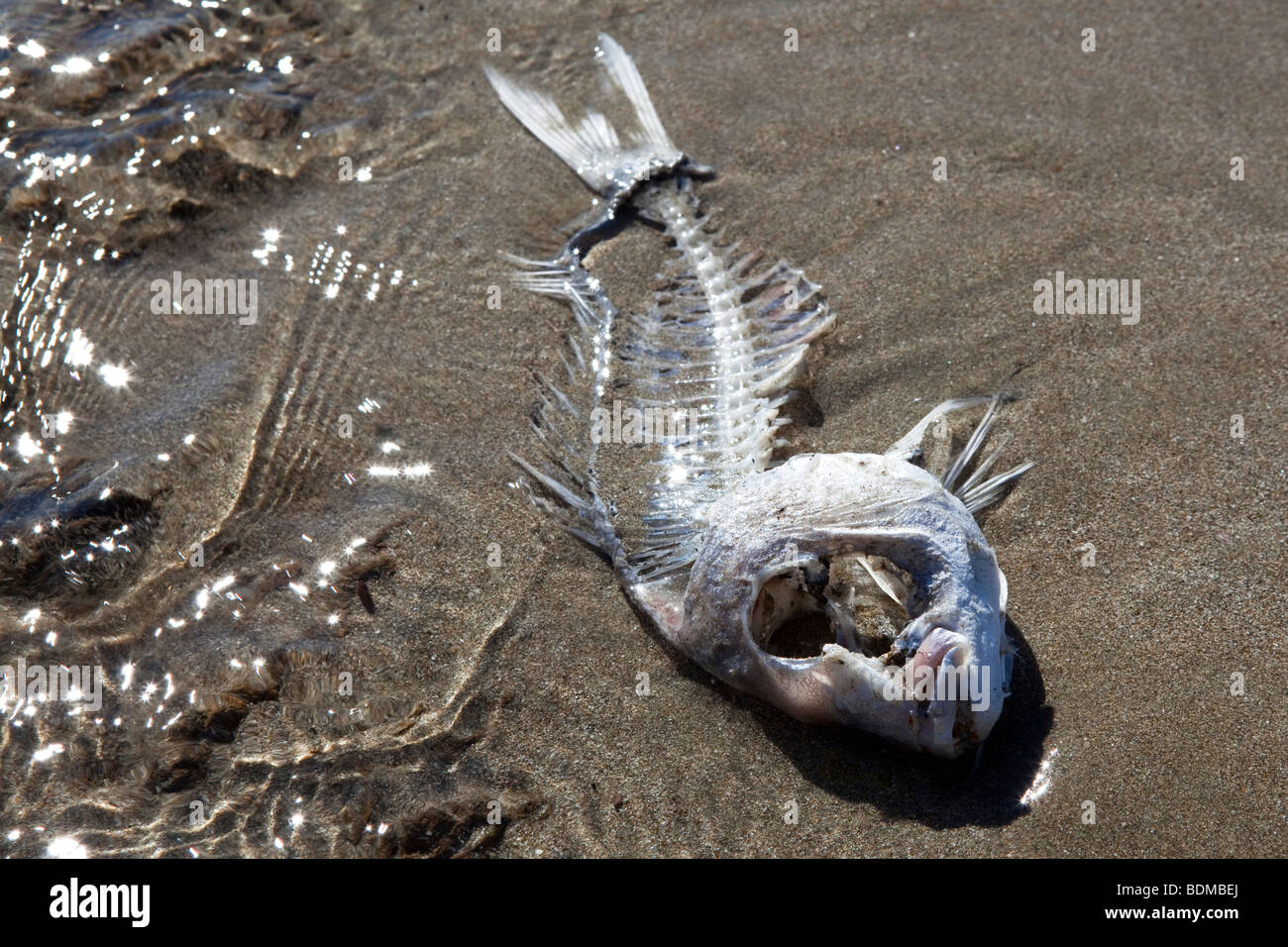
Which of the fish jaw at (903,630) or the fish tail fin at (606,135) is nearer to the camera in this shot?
the fish jaw at (903,630)

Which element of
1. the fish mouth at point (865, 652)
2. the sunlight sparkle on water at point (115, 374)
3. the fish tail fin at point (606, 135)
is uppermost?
→ the fish tail fin at point (606, 135)

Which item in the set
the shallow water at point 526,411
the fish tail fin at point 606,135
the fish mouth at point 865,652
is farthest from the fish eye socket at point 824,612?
the fish tail fin at point 606,135

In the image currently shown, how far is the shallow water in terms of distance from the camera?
328cm

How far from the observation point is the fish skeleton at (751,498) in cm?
319

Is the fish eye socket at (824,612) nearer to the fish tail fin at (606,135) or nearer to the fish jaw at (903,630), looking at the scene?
the fish jaw at (903,630)

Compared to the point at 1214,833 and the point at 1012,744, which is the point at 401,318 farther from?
the point at 1214,833

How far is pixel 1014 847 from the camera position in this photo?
311 cm

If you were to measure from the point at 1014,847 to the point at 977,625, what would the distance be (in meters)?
0.66

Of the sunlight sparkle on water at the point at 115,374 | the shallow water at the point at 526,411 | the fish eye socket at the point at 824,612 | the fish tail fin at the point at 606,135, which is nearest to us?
the shallow water at the point at 526,411

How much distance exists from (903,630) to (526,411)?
1858 mm

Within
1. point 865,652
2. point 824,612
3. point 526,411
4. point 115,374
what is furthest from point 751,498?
point 115,374

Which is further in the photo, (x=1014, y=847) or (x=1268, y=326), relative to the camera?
(x=1268, y=326)

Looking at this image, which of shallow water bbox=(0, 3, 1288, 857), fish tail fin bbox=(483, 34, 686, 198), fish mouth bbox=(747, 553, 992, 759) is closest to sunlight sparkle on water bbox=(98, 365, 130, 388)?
shallow water bbox=(0, 3, 1288, 857)

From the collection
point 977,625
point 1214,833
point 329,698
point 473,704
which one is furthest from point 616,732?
point 1214,833
